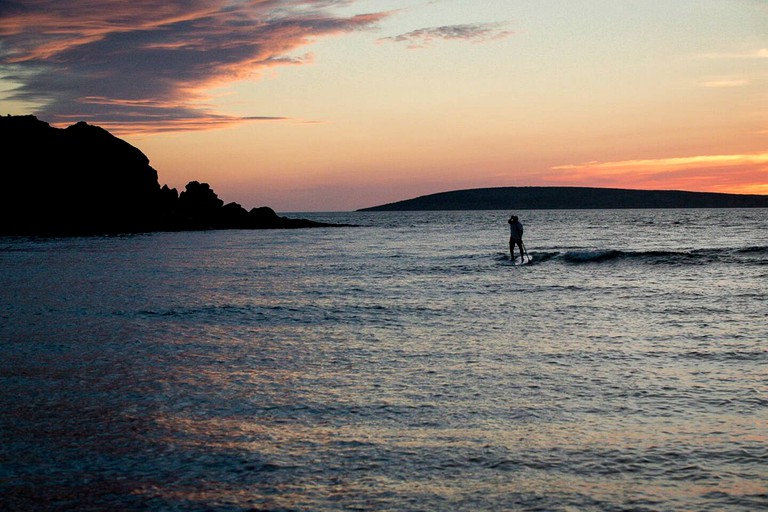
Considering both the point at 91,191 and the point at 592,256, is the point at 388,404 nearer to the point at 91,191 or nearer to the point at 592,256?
the point at 592,256

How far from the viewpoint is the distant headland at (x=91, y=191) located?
9294 cm

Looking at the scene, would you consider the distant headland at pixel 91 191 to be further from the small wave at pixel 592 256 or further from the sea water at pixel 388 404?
the sea water at pixel 388 404

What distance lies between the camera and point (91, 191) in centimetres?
9694

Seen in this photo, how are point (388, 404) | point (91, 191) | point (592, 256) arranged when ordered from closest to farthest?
point (388, 404) < point (592, 256) < point (91, 191)

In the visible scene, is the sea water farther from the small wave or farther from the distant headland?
the distant headland

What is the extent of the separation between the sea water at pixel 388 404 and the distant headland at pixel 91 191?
80560mm

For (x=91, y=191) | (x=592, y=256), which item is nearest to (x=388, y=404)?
(x=592, y=256)

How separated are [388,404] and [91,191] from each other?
99381 mm

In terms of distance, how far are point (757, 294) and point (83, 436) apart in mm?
17436

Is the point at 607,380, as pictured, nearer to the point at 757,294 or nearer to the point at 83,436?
the point at 83,436

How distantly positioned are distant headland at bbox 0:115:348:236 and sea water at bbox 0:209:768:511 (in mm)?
80560

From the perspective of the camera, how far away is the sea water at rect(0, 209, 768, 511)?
5.38m

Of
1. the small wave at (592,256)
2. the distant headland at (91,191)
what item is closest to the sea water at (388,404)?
the small wave at (592,256)

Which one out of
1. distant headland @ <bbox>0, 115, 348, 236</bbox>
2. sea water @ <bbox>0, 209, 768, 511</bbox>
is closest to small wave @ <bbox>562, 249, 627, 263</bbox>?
sea water @ <bbox>0, 209, 768, 511</bbox>
